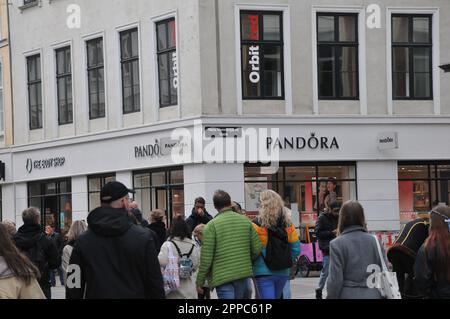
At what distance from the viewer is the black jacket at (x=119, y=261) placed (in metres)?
7.61

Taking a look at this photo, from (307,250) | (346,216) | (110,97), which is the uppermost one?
(110,97)

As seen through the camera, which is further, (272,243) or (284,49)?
(284,49)

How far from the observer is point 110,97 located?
29.9 meters

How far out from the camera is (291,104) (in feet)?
88.1

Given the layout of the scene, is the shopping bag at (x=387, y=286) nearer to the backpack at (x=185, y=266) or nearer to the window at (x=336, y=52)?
the backpack at (x=185, y=266)

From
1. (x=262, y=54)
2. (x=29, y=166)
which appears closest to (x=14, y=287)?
(x=262, y=54)

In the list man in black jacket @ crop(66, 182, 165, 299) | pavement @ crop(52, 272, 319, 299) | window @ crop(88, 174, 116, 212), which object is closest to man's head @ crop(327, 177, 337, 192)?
pavement @ crop(52, 272, 319, 299)

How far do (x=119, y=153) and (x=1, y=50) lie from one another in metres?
8.04

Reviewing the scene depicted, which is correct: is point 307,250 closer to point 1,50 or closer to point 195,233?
point 195,233

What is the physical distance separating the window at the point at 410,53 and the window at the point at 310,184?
2.59 meters

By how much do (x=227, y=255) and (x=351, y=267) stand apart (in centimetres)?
273

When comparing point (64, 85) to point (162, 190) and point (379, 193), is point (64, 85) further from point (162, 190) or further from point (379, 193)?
point (379, 193)

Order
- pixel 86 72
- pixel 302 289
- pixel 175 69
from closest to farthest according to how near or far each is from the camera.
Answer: pixel 302 289 → pixel 175 69 → pixel 86 72
